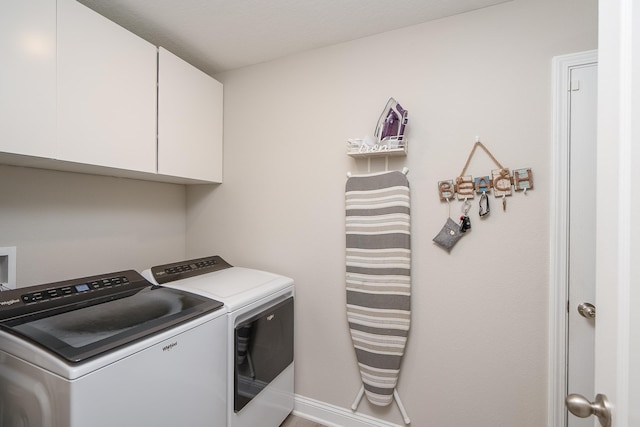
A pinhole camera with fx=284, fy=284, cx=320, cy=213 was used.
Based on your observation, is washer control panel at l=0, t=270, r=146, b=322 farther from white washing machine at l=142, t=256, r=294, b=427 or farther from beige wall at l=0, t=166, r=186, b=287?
beige wall at l=0, t=166, r=186, b=287

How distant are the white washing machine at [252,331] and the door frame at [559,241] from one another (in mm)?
1383

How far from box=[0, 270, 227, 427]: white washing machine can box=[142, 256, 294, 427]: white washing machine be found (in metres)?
0.07

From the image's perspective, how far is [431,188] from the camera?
158cm

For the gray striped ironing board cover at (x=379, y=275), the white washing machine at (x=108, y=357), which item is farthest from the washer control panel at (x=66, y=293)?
the gray striped ironing board cover at (x=379, y=275)

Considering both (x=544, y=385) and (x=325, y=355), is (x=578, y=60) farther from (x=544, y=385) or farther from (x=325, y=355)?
(x=325, y=355)

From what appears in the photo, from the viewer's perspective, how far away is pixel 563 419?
1322 mm

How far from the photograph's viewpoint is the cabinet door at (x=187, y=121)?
5.45 feet

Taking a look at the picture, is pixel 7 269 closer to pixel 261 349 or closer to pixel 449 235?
pixel 261 349

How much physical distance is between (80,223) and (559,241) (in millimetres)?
2533

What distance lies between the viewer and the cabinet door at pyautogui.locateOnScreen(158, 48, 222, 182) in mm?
1662

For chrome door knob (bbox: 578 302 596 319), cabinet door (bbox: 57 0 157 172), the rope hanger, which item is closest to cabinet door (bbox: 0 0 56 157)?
cabinet door (bbox: 57 0 157 172)

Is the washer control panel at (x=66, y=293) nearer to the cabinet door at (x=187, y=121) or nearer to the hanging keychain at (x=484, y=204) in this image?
the cabinet door at (x=187, y=121)

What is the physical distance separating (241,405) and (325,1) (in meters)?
2.06

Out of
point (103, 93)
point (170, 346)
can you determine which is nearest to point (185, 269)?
point (170, 346)
